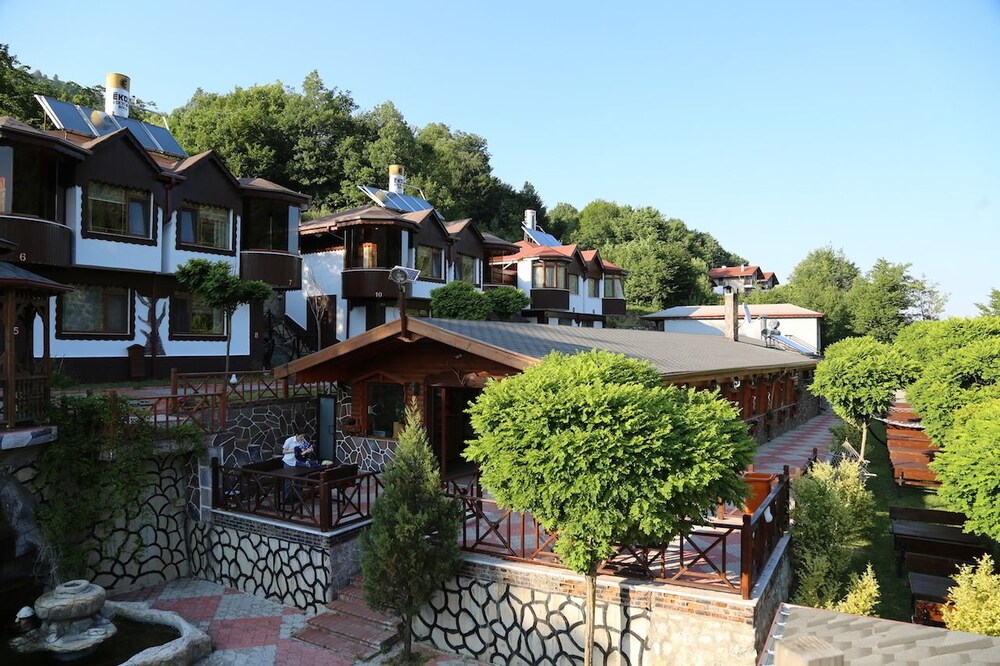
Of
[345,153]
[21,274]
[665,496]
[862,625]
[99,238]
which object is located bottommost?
[862,625]

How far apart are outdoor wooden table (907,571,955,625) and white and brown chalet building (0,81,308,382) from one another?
1855 cm

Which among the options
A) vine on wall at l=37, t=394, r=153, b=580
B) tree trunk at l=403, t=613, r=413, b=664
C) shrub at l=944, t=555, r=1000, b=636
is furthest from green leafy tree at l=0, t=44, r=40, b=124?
shrub at l=944, t=555, r=1000, b=636

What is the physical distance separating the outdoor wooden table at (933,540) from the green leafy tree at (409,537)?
7.87 m

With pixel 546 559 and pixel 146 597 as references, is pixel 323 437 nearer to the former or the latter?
pixel 146 597

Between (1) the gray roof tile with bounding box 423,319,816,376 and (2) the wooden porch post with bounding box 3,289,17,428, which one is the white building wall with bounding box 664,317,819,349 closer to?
(1) the gray roof tile with bounding box 423,319,816,376

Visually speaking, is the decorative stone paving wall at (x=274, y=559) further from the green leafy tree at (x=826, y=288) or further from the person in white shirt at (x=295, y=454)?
the green leafy tree at (x=826, y=288)

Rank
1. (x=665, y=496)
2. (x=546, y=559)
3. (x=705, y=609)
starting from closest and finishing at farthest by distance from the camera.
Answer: (x=665, y=496), (x=705, y=609), (x=546, y=559)

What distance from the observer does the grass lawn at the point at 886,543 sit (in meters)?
9.73

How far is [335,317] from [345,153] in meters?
22.2

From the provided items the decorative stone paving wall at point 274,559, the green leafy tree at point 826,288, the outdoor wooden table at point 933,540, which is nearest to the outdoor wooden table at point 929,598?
the outdoor wooden table at point 933,540

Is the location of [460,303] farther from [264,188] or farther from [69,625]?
[69,625]

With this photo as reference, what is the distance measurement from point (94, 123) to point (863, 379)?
2359 centimetres

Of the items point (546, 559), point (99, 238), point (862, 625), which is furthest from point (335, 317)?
point (862, 625)

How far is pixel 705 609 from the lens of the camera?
7309 mm
